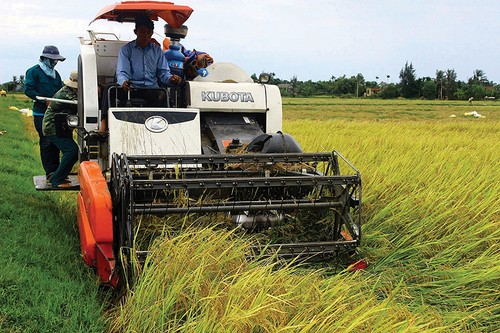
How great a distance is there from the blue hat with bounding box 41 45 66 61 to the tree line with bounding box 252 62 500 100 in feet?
226

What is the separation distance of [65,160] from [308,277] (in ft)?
11.8

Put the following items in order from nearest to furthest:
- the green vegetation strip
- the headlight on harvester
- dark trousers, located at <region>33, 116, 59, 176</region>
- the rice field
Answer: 1. the rice field
2. the green vegetation strip
3. the headlight on harvester
4. dark trousers, located at <region>33, 116, 59, 176</region>

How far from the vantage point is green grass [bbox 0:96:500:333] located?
3.07 meters

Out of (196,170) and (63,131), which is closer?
(196,170)

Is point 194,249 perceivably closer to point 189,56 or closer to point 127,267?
point 127,267

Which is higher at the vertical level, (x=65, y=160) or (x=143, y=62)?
(x=143, y=62)

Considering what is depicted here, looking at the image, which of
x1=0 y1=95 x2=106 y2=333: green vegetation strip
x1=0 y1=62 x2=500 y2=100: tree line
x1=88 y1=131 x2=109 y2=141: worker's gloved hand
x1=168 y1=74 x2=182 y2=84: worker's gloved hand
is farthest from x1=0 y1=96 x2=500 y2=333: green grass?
x1=0 y1=62 x2=500 y2=100: tree line

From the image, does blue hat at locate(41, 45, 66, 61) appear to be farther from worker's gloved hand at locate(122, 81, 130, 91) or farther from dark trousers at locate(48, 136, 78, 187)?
worker's gloved hand at locate(122, 81, 130, 91)

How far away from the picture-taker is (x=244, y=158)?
15.9 feet

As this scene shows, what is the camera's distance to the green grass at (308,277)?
3.07 m

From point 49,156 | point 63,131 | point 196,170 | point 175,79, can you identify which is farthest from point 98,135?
point 49,156

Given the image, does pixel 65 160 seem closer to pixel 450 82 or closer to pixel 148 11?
pixel 148 11

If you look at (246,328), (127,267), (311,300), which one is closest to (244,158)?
(127,267)

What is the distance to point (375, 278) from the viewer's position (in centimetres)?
431
